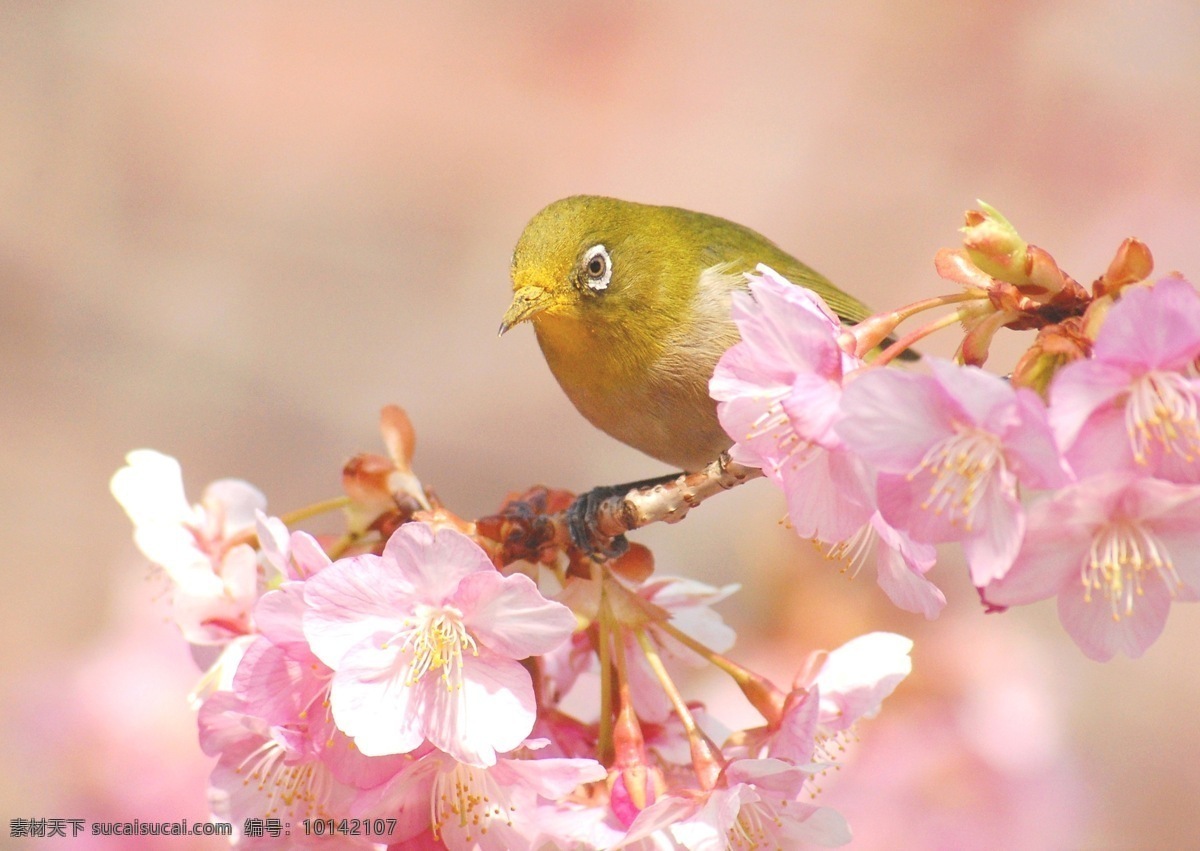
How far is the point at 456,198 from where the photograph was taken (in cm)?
744

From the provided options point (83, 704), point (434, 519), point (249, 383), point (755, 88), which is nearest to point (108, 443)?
point (249, 383)

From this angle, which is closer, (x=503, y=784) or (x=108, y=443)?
(x=503, y=784)

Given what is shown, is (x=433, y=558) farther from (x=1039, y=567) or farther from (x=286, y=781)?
(x=1039, y=567)

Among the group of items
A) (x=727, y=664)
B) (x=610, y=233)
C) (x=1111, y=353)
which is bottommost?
(x=727, y=664)

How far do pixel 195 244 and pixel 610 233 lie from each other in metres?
5.19

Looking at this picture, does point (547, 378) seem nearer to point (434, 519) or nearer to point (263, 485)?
point (263, 485)

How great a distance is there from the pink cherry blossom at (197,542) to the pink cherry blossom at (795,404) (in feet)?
3.03

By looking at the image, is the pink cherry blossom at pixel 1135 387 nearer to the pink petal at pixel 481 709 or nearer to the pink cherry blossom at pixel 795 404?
the pink cherry blossom at pixel 795 404

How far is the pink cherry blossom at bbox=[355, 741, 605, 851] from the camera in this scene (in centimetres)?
158

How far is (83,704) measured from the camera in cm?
318

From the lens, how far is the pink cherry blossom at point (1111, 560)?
49.2 inches

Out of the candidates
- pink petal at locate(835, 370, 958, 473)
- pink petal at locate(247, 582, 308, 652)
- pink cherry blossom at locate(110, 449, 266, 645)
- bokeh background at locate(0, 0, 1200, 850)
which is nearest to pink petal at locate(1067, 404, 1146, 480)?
pink petal at locate(835, 370, 958, 473)

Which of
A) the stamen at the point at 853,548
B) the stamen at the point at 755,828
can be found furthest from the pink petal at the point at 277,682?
the stamen at the point at 853,548

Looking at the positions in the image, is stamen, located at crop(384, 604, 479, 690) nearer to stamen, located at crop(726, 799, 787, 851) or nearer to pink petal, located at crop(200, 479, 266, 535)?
stamen, located at crop(726, 799, 787, 851)
